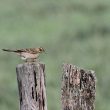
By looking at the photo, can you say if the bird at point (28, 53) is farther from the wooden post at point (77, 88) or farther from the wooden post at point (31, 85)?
the wooden post at point (77, 88)

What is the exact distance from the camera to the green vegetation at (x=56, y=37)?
551 inches

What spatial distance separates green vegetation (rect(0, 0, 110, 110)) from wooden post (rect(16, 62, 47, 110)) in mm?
5378

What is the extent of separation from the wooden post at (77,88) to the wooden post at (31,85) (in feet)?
0.59

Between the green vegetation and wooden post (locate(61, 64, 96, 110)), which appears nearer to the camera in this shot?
wooden post (locate(61, 64, 96, 110))

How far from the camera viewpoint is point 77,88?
7125 millimetres

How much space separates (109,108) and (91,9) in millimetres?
10715

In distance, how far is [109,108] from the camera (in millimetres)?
12906

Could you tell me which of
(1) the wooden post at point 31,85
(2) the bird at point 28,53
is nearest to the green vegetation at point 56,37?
(2) the bird at point 28,53

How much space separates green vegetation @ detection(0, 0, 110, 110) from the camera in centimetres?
1399

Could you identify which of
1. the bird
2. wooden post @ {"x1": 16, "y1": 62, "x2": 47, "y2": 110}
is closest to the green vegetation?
the bird

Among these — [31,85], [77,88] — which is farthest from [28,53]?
[77,88]

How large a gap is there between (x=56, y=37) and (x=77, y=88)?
12330 mm

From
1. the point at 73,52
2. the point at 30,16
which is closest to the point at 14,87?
the point at 73,52

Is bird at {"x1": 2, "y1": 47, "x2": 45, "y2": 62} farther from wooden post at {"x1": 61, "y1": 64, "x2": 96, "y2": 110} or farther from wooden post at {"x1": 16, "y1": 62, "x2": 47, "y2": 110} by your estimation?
wooden post at {"x1": 61, "y1": 64, "x2": 96, "y2": 110}
